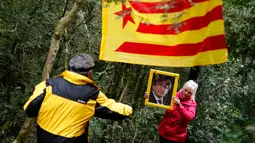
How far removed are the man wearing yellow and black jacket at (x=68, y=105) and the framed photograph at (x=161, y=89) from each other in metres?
0.96

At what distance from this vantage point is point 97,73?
739 centimetres

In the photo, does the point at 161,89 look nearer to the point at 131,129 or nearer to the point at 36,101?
the point at 36,101

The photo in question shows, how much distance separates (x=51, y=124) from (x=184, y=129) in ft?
7.13

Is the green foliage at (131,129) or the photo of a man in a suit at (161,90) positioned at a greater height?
the photo of a man in a suit at (161,90)

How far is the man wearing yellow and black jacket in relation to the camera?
3131 millimetres

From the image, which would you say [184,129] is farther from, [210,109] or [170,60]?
[210,109]

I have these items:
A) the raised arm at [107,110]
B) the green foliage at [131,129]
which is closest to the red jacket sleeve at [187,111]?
the raised arm at [107,110]

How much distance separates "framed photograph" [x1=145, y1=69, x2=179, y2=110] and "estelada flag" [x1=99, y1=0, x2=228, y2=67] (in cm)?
26

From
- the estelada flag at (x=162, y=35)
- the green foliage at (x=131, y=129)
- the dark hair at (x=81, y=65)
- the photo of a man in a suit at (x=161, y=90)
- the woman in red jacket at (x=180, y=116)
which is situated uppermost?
the estelada flag at (x=162, y=35)

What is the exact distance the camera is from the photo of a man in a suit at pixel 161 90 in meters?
4.14

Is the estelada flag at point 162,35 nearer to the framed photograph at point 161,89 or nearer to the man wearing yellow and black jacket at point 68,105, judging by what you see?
the framed photograph at point 161,89

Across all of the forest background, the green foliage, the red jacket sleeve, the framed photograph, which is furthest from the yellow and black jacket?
the green foliage

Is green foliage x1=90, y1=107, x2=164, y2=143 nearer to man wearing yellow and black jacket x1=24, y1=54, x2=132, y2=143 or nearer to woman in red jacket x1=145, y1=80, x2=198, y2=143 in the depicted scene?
woman in red jacket x1=145, y1=80, x2=198, y2=143

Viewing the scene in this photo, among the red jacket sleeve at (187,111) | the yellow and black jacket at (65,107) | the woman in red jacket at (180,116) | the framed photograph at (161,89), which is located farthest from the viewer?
the woman in red jacket at (180,116)
